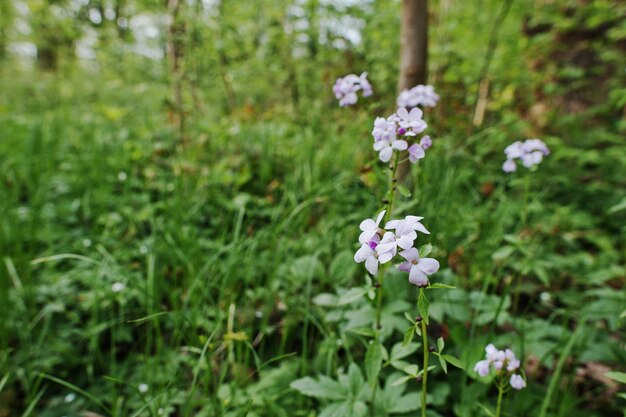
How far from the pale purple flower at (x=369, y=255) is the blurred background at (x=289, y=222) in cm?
51

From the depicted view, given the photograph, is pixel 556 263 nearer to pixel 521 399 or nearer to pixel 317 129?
pixel 521 399

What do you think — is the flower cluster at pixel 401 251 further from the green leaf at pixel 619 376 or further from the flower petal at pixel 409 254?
the green leaf at pixel 619 376

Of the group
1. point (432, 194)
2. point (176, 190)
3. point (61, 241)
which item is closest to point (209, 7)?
point (176, 190)

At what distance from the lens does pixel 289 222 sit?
166 centimetres

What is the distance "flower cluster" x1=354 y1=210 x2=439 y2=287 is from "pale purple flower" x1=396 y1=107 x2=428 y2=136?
11.2 inches

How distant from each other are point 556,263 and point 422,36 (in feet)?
4.42

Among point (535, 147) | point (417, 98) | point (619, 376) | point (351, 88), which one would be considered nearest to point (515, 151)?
point (535, 147)

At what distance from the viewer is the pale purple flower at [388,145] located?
885 millimetres

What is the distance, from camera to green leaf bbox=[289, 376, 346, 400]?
3.50 ft

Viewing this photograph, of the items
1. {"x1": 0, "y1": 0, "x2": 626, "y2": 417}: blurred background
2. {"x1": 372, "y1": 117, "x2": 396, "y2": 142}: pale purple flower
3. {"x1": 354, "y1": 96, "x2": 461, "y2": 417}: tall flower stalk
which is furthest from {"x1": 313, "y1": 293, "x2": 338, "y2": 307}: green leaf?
{"x1": 372, "y1": 117, "x2": 396, "y2": 142}: pale purple flower


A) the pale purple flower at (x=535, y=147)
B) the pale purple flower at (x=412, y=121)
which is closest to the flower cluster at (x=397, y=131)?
the pale purple flower at (x=412, y=121)

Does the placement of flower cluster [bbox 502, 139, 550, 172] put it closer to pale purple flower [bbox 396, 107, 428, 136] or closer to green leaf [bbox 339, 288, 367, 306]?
pale purple flower [bbox 396, 107, 428, 136]

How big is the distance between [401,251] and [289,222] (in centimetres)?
102

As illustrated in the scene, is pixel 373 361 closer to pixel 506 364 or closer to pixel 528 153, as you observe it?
pixel 506 364
